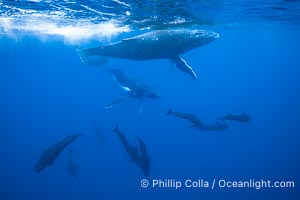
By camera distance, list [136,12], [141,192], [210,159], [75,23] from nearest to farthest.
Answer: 1. [136,12]
2. [75,23]
3. [141,192]
4. [210,159]

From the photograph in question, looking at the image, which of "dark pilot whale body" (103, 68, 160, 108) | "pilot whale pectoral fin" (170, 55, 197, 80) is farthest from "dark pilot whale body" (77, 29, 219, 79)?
"dark pilot whale body" (103, 68, 160, 108)

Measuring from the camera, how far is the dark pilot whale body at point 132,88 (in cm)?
1346

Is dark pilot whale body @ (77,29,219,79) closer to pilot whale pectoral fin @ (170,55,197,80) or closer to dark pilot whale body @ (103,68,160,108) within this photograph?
pilot whale pectoral fin @ (170,55,197,80)

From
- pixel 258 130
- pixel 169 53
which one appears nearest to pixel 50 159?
pixel 169 53

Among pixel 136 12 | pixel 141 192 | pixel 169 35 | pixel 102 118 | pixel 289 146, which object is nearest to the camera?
pixel 169 35

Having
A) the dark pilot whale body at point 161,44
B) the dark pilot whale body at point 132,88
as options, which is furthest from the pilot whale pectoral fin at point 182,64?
the dark pilot whale body at point 132,88

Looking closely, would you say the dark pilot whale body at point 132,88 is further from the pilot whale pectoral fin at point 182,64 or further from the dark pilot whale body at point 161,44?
the pilot whale pectoral fin at point 182,64

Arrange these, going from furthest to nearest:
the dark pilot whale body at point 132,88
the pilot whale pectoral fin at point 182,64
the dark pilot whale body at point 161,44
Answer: the dark pilot whale body at point 132,88, the pilot whale pectoral fin at point 182,64, the dark pilot whale body at point 161,44

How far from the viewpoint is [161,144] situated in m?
46.3

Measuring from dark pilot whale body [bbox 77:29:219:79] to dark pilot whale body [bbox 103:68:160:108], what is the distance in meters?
2.26

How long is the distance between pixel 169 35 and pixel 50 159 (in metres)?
6.20

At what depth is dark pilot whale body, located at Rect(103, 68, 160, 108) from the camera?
13.5 meters

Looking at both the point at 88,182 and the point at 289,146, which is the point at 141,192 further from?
the point at 289,146

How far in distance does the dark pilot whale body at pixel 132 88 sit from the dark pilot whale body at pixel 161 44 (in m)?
2.26
